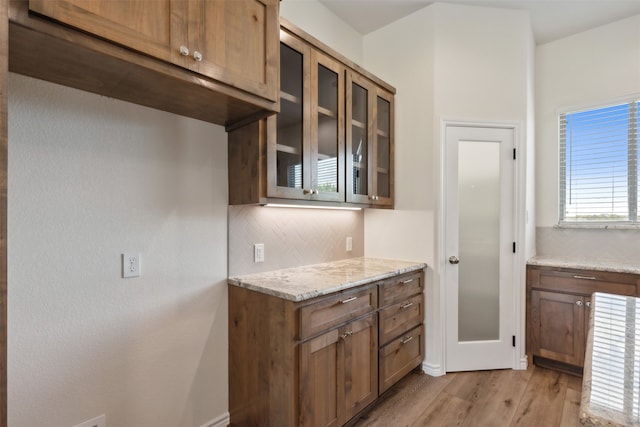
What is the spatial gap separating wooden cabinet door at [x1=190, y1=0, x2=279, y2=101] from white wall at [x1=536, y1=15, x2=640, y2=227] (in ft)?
9.86

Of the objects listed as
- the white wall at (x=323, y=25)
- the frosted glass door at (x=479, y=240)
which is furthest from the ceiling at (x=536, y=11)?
the frosted glass door at (x=479, y=240)

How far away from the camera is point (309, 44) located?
207 centimetres

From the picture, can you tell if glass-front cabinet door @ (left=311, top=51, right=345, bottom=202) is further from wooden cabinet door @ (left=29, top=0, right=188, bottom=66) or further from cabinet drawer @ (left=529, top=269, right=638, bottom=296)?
cabinet drawer @ (left=529, top=269, right=638, bottom=296)

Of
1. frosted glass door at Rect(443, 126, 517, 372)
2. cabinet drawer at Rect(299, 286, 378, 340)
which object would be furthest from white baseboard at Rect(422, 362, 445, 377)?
cabinet drawer at Rect(299, 286, 378, 340)

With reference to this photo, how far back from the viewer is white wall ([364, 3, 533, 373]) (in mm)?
2715

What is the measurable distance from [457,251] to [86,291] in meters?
2.55

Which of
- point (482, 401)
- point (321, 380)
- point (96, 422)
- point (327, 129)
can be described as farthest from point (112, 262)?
point (482, 401)

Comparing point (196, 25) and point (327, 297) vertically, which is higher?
point (196, 25)

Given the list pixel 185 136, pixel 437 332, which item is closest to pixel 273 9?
pixel 185 136

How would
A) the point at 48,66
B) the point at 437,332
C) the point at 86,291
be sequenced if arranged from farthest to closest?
the point at 437,332, the point at 86,291, the point at 48,66

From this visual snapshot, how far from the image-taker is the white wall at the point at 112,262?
52.0 inches

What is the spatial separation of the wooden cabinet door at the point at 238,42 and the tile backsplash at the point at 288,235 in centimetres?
82

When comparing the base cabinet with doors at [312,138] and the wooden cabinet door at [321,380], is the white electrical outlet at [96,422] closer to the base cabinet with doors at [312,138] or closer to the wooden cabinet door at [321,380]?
the wooden cabinet door at [321,380]

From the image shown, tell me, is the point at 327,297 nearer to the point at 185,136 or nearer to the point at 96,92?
the point at 185,136
